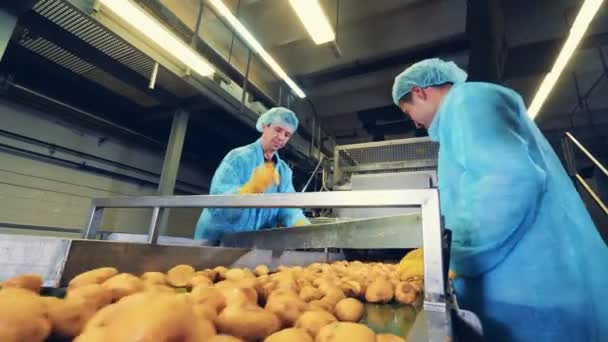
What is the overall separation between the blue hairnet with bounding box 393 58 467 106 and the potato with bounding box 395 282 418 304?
1075 mm

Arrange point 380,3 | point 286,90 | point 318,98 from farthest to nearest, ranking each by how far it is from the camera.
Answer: point 318,98
point 286,90
point 380,3

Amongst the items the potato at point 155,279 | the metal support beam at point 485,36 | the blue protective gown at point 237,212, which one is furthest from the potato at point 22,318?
the metal support beam at point 485,36

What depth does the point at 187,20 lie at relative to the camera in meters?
3.44

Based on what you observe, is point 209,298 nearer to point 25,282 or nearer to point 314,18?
point 25,282

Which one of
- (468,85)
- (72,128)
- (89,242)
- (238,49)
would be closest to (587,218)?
(468,85)

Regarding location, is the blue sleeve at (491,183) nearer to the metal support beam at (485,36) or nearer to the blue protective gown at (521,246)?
the blue protective gown at (521,246)

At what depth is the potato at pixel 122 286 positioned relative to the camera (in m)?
0.62

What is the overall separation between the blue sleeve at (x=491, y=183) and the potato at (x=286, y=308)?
580 millimetres

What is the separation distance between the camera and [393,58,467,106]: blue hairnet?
5.05 ft

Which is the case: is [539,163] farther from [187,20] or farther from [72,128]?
[72,128]

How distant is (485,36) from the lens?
3049 mm

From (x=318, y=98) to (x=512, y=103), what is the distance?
5158 mm

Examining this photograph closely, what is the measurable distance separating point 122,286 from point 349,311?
0.57m

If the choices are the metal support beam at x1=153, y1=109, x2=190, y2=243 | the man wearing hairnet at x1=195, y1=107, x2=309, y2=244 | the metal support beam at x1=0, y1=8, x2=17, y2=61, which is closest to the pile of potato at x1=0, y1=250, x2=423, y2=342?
the man wearing hairnet at x1=195, y1=107, x2=309, y2=244
